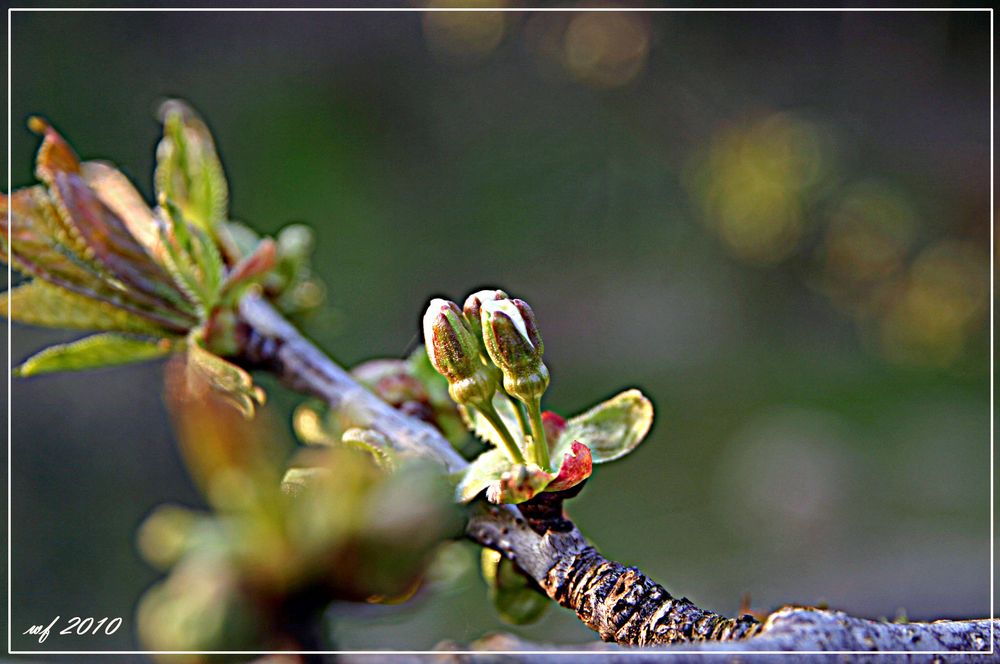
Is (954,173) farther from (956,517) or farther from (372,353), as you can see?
(372,353)

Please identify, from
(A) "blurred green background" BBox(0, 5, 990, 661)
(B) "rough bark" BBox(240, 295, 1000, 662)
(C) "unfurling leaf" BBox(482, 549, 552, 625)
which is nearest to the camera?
(B) "rough bark" BBox(240, 295, 1000, 662)

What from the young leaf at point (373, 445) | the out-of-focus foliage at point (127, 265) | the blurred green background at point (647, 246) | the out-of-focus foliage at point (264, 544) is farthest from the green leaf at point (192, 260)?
the blurred green background at point (647, 246)

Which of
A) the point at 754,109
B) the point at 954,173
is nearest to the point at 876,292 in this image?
the point at 954,173

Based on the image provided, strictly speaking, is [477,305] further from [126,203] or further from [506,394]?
[126,203]

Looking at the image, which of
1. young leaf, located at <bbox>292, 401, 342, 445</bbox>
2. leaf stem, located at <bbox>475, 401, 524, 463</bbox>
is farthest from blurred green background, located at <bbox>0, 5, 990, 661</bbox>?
leaf stem, located at <bbox>475, 401, 524, 463</bbox>

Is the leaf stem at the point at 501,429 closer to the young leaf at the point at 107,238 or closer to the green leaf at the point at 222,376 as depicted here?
the green leaf at the point at 222,376

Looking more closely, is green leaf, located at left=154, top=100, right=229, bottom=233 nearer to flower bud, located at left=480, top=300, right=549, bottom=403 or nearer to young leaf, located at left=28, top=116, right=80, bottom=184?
young leaf, located at left=28, top=116, right=80, bottom=184

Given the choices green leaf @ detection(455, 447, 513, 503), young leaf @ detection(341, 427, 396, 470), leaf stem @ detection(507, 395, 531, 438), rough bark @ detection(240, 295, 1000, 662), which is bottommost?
rough bark @ detection(240, 295, 1000, 662)
